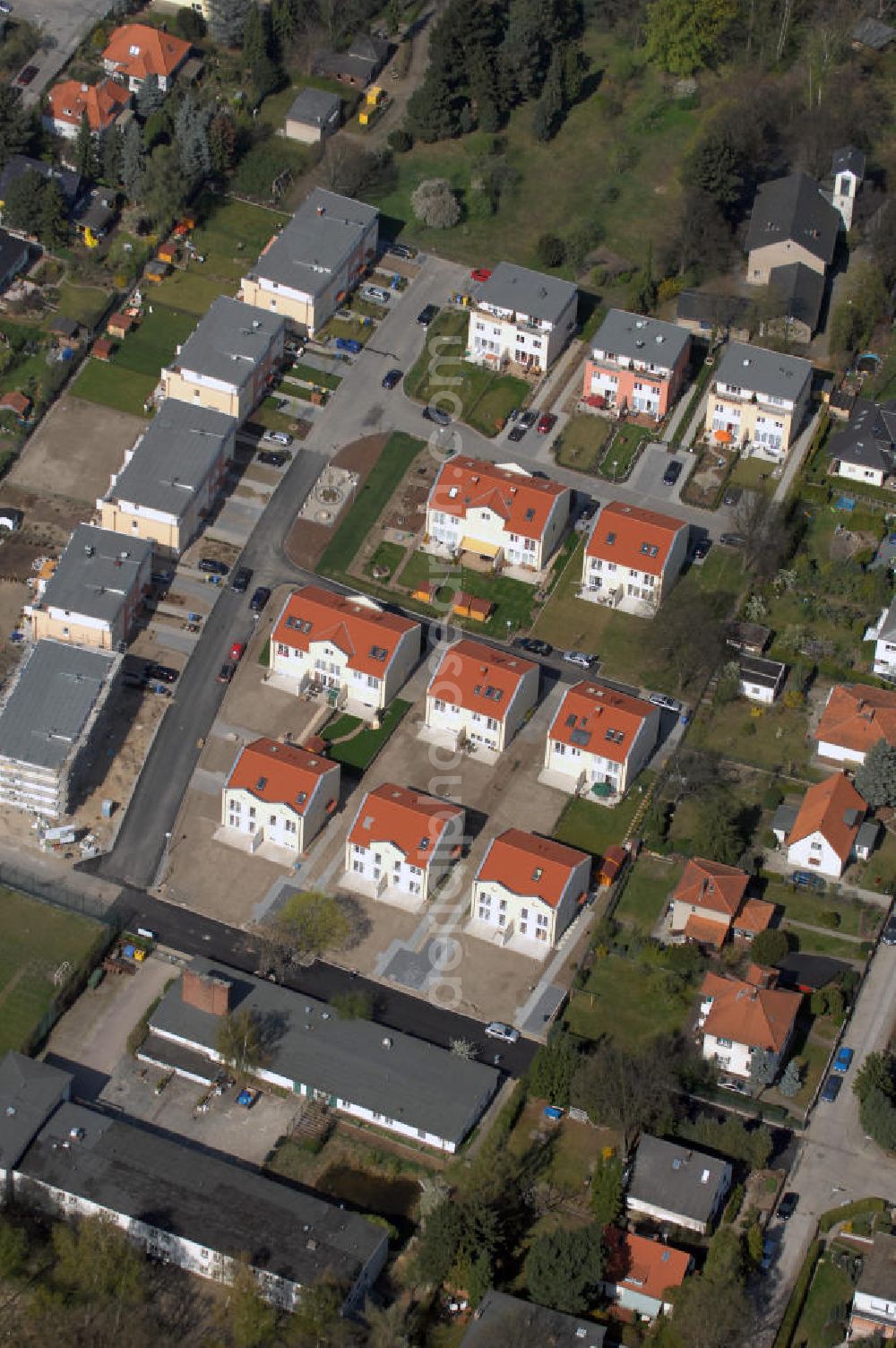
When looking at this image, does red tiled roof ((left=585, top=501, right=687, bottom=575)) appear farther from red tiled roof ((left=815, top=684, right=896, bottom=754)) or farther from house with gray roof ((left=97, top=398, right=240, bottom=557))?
house with gray roof ((left=97, top=398, right=240, bottom=557))

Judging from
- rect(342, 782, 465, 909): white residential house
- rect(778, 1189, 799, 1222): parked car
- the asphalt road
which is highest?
rect(342, 782, 465, 909): white residential house

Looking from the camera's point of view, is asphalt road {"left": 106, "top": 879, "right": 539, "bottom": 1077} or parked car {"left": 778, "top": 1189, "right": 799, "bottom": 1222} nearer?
parked car {"left": 778, "top": 1189, "right": 799, "bottom": 1222}

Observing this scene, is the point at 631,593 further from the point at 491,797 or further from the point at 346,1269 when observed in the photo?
the point at 346,1269

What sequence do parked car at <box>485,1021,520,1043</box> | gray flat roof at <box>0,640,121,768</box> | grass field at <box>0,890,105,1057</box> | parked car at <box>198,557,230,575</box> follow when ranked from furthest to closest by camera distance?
parked car at <box>198,557,230,575</box>
gray flat roof at <box>0,640,121,768</box>
parked car at <box>485,1021,520,1043</box>
grass field at <box>0,890,105,1057</box>

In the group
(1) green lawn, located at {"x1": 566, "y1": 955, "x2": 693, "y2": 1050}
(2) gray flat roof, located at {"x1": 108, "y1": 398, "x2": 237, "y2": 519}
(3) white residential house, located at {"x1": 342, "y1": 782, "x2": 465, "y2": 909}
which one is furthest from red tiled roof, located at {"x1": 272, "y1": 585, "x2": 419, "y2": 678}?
(1) green lawn, located at {"x1": 566, "y1": 955, "x2": 693, "y2": 1050}

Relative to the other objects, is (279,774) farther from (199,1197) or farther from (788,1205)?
(788,1205)

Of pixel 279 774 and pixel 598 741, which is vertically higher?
pixel 598 741

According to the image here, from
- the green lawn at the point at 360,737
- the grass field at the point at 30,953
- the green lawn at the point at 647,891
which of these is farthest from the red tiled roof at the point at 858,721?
the grass field at the point at 30,953

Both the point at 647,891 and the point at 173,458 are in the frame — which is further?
the point at 173,458

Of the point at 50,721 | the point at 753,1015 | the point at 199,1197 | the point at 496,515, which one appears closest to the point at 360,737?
the point at 50,721
